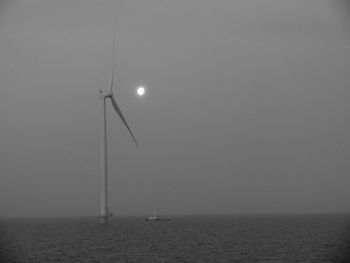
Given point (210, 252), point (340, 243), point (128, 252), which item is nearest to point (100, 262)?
point (128, 252)

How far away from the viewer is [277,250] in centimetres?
11969

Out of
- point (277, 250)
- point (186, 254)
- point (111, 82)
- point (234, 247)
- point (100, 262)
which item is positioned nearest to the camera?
point (100, 262)

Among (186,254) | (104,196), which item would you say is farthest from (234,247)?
(104,196)

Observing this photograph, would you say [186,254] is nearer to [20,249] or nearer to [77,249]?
[77,249]

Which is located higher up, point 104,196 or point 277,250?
point 104,196

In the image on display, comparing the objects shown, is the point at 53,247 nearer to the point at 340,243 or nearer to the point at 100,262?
the point at 100,262

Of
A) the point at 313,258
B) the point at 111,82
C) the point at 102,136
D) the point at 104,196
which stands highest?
the point at 111,82

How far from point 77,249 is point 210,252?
2810 cm

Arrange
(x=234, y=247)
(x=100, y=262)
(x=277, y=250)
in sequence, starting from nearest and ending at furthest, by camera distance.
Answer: (x=100, y=262) → (x=277, y=250) → (x=234, y=247)

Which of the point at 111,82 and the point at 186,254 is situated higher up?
the point at 111,82

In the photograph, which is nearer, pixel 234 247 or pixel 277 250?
pixel 277 250

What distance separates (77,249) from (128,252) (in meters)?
13.7

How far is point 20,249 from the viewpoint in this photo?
127 m

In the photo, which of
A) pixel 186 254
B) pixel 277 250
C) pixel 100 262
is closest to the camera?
pixel 100 262
